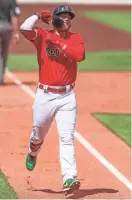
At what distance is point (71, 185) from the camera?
10.9 metres

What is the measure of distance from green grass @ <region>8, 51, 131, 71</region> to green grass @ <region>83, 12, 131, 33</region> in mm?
6060

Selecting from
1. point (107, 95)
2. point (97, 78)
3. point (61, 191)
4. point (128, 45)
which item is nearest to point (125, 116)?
point (107, 95)

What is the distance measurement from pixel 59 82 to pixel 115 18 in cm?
2512

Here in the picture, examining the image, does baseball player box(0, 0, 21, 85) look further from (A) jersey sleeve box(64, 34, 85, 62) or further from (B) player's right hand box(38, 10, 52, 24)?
(A) jersey sleeve box(64, 34, 85, 62)

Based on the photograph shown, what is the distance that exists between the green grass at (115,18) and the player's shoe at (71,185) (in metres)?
21.3

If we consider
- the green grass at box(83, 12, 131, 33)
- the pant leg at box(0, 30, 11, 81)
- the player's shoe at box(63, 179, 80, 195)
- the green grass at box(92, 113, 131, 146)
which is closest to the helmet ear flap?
Result: the player's shoe at box(63, 179, 80, 195)

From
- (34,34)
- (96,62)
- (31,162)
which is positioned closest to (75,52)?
(34,34)

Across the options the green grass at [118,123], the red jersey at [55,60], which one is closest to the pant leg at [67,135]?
the red jersey at [55,60]

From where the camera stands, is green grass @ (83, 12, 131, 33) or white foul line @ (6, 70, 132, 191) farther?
green grass @ (83, 12, 131, 33)

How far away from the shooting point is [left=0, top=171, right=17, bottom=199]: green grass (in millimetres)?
11039

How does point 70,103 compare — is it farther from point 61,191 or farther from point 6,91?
point 6,91

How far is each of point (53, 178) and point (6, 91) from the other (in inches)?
288

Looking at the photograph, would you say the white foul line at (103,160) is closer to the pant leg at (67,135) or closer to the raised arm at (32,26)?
the pant leg at (67,135)

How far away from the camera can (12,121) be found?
16391 millimetres
